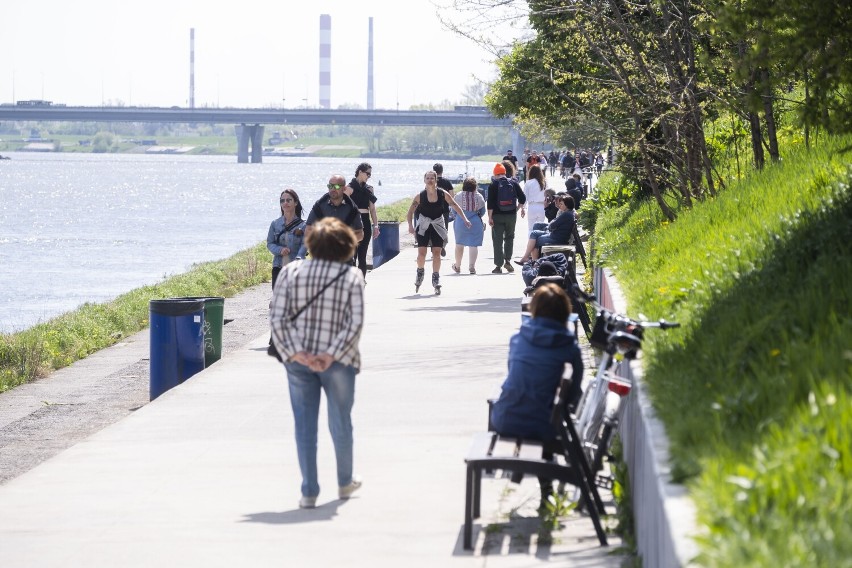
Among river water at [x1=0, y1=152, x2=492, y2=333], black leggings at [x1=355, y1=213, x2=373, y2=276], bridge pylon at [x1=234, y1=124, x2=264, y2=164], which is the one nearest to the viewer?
black leggings at [x1=355, y1=213, x2=373, y2=276]

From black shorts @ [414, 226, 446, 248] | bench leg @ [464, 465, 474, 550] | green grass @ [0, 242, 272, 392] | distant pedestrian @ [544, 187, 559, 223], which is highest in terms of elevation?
distant pedestrian @ [544, 187, 559, 223]

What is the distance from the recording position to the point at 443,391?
38.5ft

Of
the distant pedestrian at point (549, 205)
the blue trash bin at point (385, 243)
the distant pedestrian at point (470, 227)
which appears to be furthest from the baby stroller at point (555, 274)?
the blue trash bin at point (385, 243)

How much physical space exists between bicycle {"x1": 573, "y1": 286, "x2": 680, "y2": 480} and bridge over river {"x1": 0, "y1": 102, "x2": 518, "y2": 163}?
11879 cm

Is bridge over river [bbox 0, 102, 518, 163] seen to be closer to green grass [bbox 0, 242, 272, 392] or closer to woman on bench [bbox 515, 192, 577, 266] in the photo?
green grass [bbox 0, 242, 272, 392]

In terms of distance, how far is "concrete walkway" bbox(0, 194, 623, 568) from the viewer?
6930 mm

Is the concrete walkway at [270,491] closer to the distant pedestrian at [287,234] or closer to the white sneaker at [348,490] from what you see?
the white sneaker at [348,490]

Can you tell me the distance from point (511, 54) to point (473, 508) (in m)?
17.4

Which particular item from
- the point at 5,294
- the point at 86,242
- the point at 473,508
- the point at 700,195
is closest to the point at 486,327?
the point at 700,195

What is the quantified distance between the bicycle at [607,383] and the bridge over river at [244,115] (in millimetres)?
118794

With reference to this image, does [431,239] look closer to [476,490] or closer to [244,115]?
[476,490]

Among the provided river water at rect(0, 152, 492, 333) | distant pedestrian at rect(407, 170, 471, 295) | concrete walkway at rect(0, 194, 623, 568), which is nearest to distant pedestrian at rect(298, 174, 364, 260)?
concrete walkway at rect(0, 194, 623, 568)

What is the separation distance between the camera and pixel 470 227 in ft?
70.8

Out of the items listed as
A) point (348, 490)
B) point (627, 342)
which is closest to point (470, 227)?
point (348, 490)
